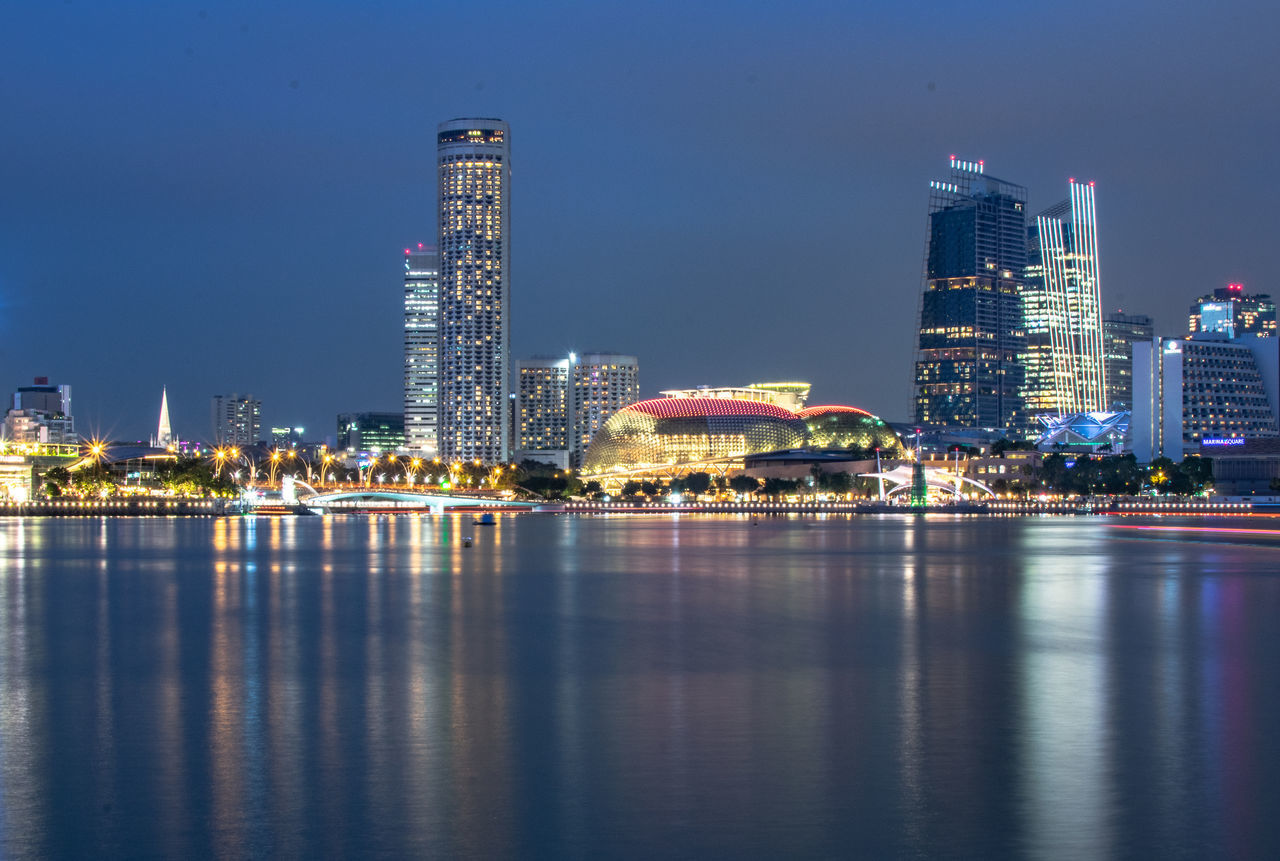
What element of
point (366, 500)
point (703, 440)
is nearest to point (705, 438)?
point (703, 440)

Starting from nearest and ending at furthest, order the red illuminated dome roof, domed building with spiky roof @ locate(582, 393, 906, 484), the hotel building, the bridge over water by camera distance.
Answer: the bridge over water, the hotel building, domed building with spiky roof @ locate(582, 393, 906, 484), the red illuminated dome roof

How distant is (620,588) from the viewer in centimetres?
4175

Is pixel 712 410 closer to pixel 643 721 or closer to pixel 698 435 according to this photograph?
pixel 698 435

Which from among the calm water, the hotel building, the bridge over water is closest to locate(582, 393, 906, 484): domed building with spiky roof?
the bridge over water

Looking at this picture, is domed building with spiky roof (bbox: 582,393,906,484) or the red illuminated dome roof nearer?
domed building with spiky roof (bbox: 582,393,906,484)

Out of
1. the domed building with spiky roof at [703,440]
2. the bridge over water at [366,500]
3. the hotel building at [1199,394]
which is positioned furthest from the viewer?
the domed building with spiky roof at [703,440]

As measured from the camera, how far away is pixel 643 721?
17.8m

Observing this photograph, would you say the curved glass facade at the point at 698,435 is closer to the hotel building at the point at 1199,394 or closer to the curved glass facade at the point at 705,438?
the curved glass facade at the point at 705,438

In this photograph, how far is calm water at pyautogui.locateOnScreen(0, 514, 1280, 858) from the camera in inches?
477

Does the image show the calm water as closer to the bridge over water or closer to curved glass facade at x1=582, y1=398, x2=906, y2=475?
the bridge over water

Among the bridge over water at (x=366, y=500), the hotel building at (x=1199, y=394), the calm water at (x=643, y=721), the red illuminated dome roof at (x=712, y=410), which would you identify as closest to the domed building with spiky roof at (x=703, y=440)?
the red illuminated dome roof at (x=712, y=410)

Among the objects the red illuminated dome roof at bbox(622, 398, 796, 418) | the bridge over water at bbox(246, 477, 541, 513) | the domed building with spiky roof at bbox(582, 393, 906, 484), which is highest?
the red illuminated dome roof at bbox(622, 398, 796, 418)

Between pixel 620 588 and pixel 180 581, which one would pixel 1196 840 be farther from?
pixel 180 581

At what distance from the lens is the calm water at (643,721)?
12.1 meters
